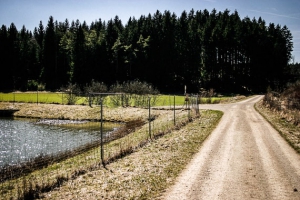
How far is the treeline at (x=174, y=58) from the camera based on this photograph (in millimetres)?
83500

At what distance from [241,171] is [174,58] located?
77.1 metres

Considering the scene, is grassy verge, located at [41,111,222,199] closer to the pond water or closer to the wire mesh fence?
the wire mesh fence

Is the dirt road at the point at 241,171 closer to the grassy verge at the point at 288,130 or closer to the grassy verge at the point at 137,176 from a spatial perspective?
the grassy verge at the point at 288,130

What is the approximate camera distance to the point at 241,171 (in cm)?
1126

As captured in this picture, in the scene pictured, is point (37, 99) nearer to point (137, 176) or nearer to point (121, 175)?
point (121, 175)

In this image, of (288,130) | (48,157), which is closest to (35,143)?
(48,157)

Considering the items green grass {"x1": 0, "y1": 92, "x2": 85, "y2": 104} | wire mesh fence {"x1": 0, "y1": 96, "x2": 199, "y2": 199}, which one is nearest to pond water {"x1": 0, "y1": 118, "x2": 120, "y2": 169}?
wire mesh fence {"x1": 0, "y1": 96, "x2": 199, "y2": 199}

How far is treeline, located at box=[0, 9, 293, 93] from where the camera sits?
8350 cm

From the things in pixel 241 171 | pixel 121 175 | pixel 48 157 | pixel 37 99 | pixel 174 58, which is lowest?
pixel 48 157

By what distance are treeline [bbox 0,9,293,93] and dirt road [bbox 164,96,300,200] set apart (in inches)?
2586

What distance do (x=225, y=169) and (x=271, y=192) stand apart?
2739 millimetres

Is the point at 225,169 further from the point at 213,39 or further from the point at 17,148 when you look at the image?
the point at 213,39

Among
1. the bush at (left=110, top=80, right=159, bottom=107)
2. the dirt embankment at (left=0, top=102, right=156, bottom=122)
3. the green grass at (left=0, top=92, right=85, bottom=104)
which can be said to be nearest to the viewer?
the dirt embankment at (left=0, top=102, right=156, bottom=122)

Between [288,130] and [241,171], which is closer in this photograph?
[241,171]
